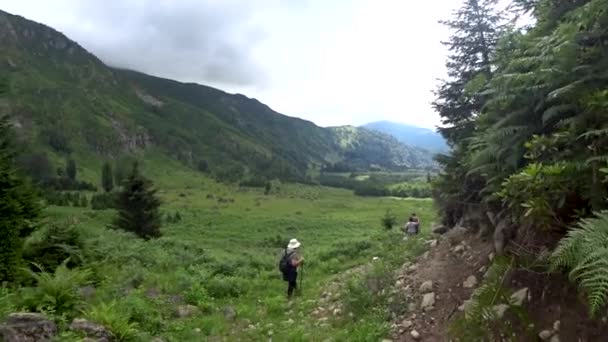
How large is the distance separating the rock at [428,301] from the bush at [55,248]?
906 cm

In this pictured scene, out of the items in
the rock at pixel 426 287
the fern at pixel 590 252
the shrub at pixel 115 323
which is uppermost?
the fern at pixel 590 252

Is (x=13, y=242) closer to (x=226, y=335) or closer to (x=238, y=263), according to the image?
(x=226, y=335)

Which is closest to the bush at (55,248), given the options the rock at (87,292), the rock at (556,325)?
the rock at (87,292)

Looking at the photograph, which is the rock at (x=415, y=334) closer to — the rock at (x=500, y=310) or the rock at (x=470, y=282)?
the rock at (x=470, y=282)

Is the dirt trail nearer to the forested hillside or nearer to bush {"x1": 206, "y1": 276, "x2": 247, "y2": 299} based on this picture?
the forested hillside

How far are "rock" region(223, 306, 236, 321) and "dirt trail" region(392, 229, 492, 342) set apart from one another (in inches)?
158

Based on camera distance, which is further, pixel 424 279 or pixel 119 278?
pixel 119 278

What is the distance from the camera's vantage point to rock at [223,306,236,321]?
10.2m

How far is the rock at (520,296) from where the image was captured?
5691mm

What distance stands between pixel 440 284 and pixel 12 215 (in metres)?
10.6

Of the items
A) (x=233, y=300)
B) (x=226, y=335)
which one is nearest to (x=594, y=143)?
(x=226, y=335)

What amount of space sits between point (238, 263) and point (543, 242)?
1293 cm

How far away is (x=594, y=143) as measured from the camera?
16.7 feet

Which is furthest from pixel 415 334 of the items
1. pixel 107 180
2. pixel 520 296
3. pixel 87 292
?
pixel 107 180
